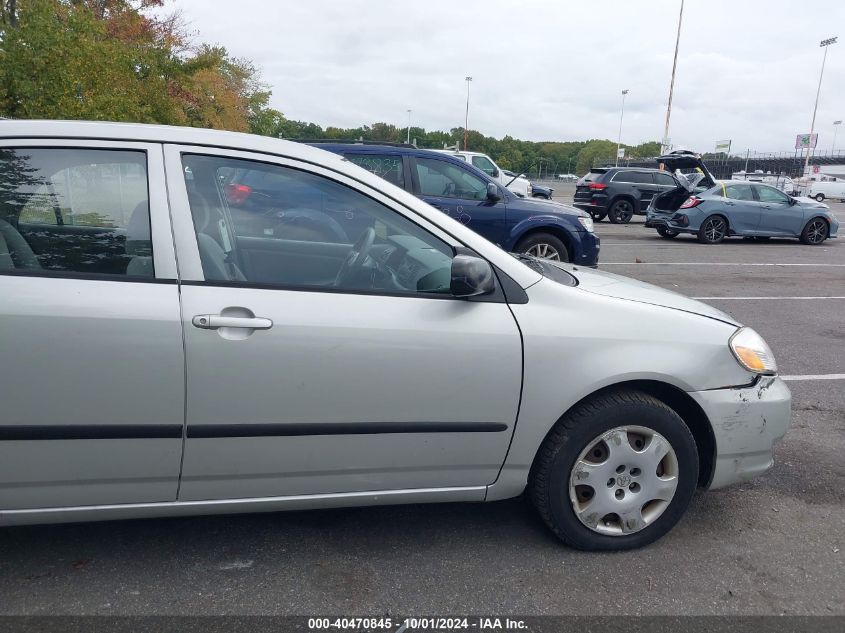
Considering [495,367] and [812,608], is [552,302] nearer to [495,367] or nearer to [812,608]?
[495,367]

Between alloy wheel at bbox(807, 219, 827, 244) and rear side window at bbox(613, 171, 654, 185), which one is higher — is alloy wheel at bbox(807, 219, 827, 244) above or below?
below

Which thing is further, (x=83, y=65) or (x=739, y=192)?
(x=739, y=192)

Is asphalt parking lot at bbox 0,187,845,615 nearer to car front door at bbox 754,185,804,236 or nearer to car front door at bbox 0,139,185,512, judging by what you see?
car front door at bbox 0,139,185,512

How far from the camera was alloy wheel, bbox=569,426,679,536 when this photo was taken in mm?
2803

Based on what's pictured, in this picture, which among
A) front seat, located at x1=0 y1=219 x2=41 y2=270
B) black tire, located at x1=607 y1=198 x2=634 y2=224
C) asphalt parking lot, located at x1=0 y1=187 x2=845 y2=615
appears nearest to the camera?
front seat, located at x1=0 y1=219 x2=41 y2=270

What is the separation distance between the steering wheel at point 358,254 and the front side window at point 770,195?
15.3 metres

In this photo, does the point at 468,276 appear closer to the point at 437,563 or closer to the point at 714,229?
the point at 437,563

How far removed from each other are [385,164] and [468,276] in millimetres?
6004

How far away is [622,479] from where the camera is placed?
112 inches

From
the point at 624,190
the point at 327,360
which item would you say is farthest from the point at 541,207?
the point at 624,190

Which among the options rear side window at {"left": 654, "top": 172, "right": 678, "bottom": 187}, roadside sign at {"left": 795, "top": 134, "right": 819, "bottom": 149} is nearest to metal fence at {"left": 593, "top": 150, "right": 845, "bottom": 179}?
roadside sign at {"left": 795, "top": 134, "right": 819, "bottom": 149}

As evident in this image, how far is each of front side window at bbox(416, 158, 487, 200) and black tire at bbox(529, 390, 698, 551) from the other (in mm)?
6022

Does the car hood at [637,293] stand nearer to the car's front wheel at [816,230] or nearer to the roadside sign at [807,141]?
the car's front wheel at [816,230]

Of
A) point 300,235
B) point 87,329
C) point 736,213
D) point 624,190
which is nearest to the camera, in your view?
point 87,329
